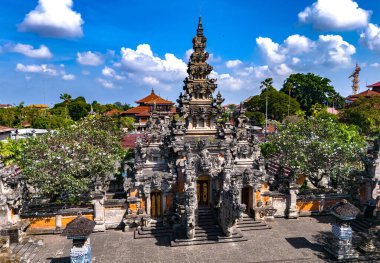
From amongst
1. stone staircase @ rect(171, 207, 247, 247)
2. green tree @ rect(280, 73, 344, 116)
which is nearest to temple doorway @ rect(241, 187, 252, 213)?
stone staircase @ rect(171, 207, 247, 247)

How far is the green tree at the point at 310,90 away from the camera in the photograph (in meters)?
82.7

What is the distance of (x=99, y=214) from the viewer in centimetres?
2347

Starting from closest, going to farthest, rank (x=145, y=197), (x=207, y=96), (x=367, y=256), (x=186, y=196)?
(x=367, y=256) → (x=186, y=196) → (x=145, y=197) → (x=207, y=96)

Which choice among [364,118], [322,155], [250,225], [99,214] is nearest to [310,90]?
[364,118]

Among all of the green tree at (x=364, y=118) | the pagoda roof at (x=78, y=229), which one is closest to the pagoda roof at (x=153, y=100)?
the green tree at (x=364, y=118)

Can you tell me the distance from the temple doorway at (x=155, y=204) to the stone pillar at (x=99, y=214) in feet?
12.9

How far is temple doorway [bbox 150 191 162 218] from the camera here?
79.1ft

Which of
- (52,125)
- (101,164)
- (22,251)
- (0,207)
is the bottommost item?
(22,251)

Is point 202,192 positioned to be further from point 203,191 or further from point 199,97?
point 199,97

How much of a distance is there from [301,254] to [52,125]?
61.8m

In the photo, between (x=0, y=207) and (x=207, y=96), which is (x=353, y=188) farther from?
(x=0, y=207)

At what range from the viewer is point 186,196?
21.0 meters

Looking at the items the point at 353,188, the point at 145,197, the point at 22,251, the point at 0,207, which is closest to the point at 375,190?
the point at 353,188

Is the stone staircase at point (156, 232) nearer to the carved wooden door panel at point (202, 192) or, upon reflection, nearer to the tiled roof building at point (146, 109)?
the carved wooden door panel at point (202, 192)
